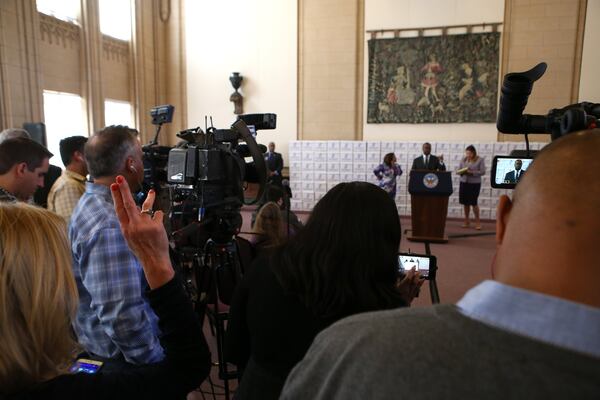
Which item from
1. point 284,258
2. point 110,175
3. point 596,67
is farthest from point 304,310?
point 596,67

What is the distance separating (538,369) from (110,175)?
5.95ft

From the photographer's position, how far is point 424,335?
0.60 metres

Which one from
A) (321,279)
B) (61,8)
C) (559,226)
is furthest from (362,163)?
(559,226)

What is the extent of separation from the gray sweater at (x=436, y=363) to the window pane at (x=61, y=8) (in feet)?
30.4

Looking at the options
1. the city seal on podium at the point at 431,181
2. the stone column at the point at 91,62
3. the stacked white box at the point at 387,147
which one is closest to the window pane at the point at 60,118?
the stone column at the point at 91,62

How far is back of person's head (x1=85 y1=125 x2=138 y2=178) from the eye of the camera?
192 centimetres

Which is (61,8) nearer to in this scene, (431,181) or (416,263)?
(431,181)

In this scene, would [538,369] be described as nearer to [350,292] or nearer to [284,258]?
[350,292]

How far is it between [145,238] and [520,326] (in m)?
0.80

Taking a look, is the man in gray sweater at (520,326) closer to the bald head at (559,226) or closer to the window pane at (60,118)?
the bald head at (559,226)

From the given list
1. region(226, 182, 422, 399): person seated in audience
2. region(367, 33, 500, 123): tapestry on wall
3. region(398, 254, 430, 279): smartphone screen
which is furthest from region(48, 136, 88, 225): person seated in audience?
region(367, 33, 500, 123): tapestry on wall

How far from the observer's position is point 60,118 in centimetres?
854

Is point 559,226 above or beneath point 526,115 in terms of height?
beneath

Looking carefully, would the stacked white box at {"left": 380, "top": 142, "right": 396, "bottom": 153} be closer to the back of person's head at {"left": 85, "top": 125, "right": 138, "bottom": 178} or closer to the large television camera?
the large television camera
